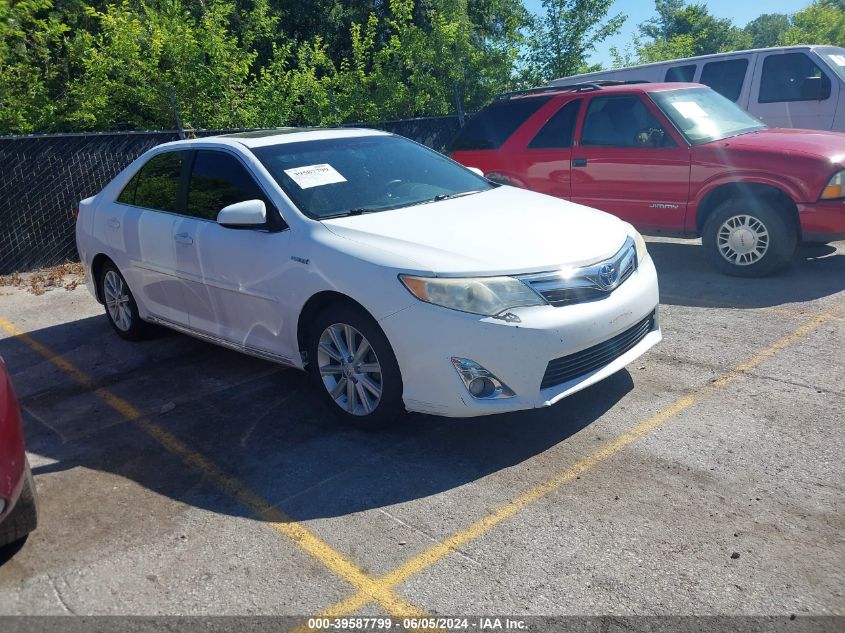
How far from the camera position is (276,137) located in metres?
5.67

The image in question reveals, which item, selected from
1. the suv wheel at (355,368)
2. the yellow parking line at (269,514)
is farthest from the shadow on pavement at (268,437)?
the suv wheel at (355,368)

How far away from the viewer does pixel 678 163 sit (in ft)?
25.1

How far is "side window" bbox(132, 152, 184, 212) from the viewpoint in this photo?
589 cm

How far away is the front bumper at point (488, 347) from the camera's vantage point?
157 inches

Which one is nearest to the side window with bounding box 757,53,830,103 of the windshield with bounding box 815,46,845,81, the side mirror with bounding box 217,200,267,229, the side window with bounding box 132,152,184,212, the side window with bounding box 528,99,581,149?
the windshield with bounding box 815,46,845,81

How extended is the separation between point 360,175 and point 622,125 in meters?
3.91

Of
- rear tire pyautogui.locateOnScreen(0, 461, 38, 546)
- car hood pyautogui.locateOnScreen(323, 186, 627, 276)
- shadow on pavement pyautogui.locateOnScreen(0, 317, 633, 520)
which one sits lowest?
shadow on pavement pyautogui.locateOnScreen(0, 317, 633, 520)

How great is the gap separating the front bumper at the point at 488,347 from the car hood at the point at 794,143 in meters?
3.83

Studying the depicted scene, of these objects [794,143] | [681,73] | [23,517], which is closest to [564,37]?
[681,73]

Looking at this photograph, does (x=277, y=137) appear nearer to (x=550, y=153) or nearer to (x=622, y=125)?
(x=550, y=153)

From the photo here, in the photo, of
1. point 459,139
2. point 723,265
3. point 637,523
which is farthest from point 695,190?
point 637,523

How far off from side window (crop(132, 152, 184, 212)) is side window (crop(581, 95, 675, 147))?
4.36 m

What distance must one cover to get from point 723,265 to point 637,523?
464 centimetres

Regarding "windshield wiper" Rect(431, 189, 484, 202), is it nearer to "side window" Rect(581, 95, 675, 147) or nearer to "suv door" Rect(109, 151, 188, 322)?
"suv door" Rect(109, 151, 188, 322)
